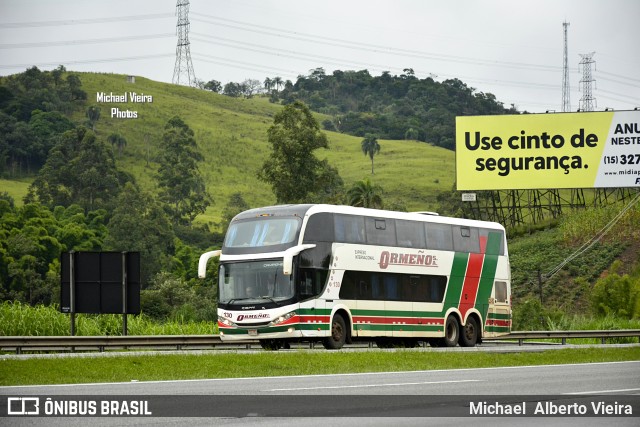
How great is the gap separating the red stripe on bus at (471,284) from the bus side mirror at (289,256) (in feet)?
26.4

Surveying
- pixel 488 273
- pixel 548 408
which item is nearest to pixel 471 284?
pixel 488 273

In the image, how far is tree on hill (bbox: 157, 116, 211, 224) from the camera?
148250 mm

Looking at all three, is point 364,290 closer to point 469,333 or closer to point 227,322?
point 227,322

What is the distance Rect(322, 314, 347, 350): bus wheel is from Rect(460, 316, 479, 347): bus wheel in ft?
19.9

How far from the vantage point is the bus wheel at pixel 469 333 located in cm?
3778

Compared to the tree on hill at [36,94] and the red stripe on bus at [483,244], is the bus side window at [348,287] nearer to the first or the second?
the red stripe on bus at [483,244]

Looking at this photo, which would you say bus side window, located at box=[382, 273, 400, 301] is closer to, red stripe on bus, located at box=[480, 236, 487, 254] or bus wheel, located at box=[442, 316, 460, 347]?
bus wheel, located at box=[442, 316, 460, 347]

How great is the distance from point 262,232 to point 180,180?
11975 cm

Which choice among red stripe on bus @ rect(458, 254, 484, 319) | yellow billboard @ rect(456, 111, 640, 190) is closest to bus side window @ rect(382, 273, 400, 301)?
red stripe on bus @ rect(458, 254, 484, 319)

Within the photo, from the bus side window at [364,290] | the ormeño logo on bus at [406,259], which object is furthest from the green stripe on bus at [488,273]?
the bus side window at [364,290]

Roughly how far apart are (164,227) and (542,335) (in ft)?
285

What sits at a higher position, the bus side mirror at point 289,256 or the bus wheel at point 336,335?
the bus side mirror at point 289,256

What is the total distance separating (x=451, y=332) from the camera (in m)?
37.5

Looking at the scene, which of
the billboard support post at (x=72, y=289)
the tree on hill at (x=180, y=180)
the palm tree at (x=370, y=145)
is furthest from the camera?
the palm tree at (x=370, y=145)
